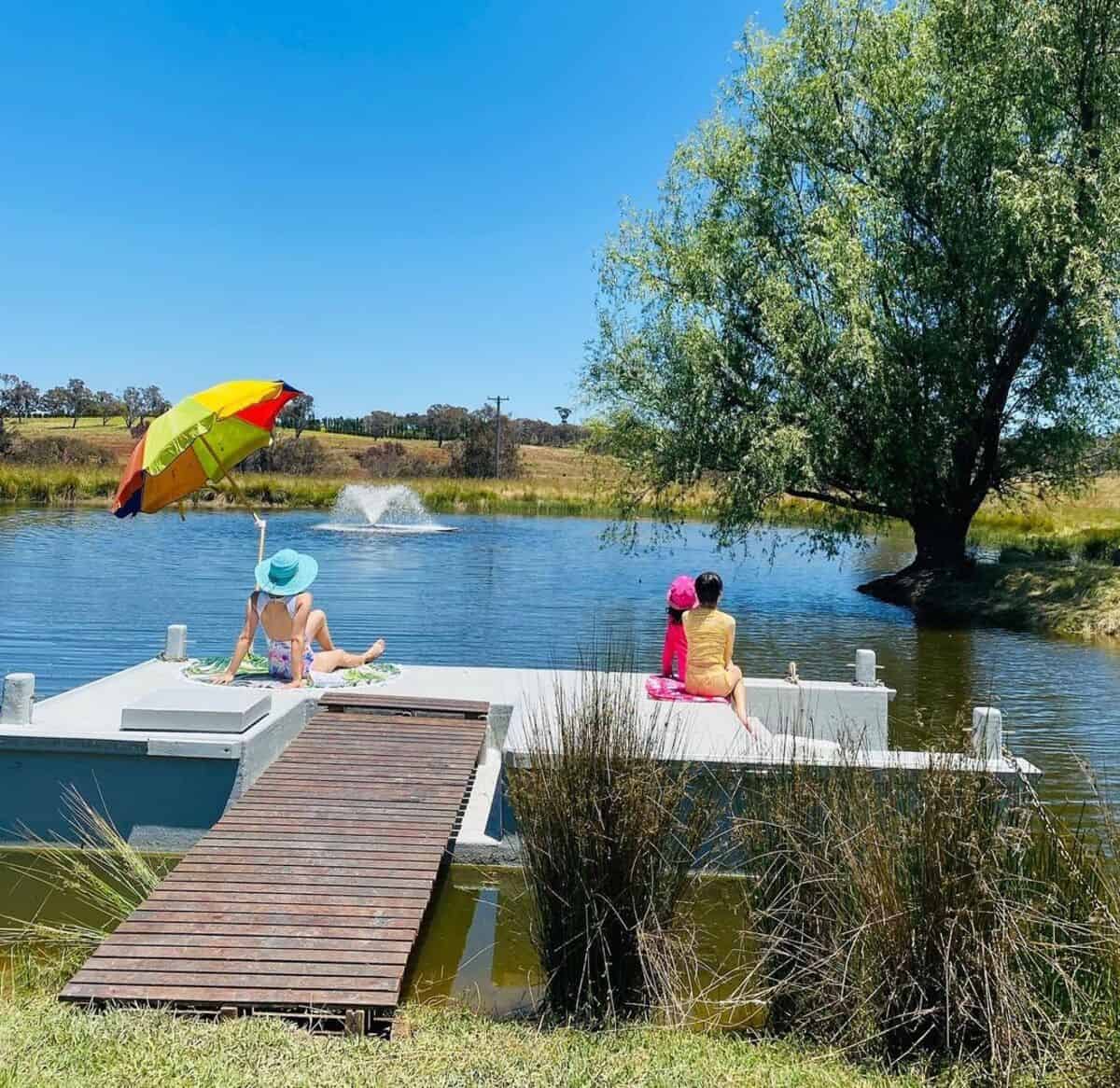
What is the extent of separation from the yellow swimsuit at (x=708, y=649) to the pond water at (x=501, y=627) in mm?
1243

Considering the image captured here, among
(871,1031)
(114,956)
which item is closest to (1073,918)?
(871,1031)

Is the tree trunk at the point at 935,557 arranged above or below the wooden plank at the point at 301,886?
above

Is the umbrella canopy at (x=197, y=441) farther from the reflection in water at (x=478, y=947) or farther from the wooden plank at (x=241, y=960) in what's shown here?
the wooden plank at (x=241, y=960)

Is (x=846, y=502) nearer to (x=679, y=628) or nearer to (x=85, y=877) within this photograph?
(x=679, y=628)

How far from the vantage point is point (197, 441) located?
7.55 metres

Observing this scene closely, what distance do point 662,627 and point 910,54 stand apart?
9.92 meters

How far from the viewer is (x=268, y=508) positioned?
39.8 meters

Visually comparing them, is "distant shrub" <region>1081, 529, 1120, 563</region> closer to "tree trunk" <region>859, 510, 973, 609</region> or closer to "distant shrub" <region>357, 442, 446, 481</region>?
"tree trunk" <region>859, 510, 973, 609</region>

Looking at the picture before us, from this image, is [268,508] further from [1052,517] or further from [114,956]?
[114,956]

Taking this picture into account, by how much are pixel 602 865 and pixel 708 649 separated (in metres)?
3.31

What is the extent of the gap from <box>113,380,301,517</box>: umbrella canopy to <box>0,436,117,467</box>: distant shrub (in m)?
49.3

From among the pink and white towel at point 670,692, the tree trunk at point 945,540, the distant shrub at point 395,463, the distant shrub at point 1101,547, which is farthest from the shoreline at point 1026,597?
the distant shrub at point 395,463

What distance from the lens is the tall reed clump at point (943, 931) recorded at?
10.8 feet

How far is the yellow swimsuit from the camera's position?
6945mm
